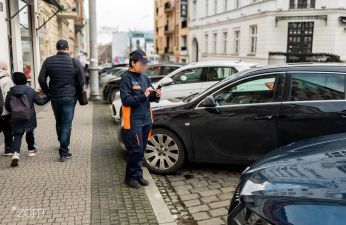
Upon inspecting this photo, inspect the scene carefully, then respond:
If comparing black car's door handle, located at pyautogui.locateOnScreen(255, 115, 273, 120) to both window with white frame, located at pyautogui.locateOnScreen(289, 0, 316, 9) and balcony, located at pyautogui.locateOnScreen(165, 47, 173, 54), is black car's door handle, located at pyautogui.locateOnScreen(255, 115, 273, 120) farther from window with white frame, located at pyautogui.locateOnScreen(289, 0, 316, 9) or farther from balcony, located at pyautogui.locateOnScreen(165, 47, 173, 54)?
balcony, located at pyautogui.locateOnScreen(165, 47, 173, 54)

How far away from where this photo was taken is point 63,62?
20.2ft

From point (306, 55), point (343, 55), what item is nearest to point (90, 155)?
point (306, 55)

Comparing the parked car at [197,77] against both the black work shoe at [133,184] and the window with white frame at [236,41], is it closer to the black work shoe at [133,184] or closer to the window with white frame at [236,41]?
the black work shoe at [133,184]

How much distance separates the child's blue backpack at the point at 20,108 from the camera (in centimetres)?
609

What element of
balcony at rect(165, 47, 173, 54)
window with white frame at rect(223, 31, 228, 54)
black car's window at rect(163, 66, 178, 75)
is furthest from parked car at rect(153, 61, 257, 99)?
balcony at rect(165, 47, 173, 54)

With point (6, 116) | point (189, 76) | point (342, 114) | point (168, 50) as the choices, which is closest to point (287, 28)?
point (189, 76)

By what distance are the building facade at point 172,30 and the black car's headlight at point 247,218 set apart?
159 ft

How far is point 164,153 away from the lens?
5863 mm

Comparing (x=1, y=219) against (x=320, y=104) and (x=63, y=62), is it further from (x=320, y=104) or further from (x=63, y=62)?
(x=320, y=104)

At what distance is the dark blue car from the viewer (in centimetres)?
224

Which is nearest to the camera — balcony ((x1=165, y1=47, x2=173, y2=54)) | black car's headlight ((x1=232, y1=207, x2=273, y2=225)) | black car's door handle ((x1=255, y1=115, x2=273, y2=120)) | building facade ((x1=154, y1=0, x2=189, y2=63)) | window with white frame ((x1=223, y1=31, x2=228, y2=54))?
black car's headlight ((x1=232, y1=207, x2=273, y2=225))

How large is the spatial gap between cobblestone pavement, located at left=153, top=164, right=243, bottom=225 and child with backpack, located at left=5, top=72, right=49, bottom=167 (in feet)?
7.00

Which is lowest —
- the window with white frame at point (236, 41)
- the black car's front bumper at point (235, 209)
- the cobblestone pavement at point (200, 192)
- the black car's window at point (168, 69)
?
the cobblestone pavement at point (200, 192)

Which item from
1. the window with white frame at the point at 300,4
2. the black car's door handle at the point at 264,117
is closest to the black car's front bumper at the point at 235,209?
the black car's door handle at the point at 264,117
